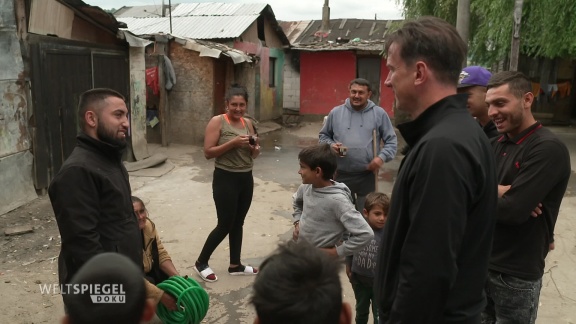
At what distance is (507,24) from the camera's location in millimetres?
11172

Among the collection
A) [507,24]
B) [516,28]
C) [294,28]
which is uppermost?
[294,28]

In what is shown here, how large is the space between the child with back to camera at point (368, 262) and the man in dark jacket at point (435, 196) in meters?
1.25

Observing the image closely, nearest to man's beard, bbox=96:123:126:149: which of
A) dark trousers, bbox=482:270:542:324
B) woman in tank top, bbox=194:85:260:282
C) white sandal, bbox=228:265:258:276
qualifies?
woman in tank top, bbox=194:85:260:282

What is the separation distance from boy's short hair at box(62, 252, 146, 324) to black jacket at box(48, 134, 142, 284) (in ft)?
3.03

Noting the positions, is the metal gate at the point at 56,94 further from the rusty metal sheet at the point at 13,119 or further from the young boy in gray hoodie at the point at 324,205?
the young boy in gray hoodie at the point at 324,205

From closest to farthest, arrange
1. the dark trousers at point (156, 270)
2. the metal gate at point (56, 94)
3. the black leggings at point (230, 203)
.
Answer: the dark trousers at point (156, 270) < the black leggings at point (230, 203) < the metal gate at point (56, 94)

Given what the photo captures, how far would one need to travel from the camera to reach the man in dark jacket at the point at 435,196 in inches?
60.7

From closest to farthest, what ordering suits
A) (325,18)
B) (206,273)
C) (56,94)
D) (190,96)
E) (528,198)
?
(528,198)
(206,273)
(56,94)
(190,96)
(325,18)

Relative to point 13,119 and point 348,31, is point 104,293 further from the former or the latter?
point 348,31

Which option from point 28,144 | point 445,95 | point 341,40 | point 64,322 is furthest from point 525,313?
point 341,40

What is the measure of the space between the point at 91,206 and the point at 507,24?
1130cm

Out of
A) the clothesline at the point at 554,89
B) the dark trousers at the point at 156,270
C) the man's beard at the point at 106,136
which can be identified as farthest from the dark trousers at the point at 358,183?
the clothesline at the point at 554,89

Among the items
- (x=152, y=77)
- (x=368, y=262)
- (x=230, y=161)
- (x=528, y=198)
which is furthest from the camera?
(x=152, y=77)

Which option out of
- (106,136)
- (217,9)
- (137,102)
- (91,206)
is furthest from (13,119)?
(217,9)
